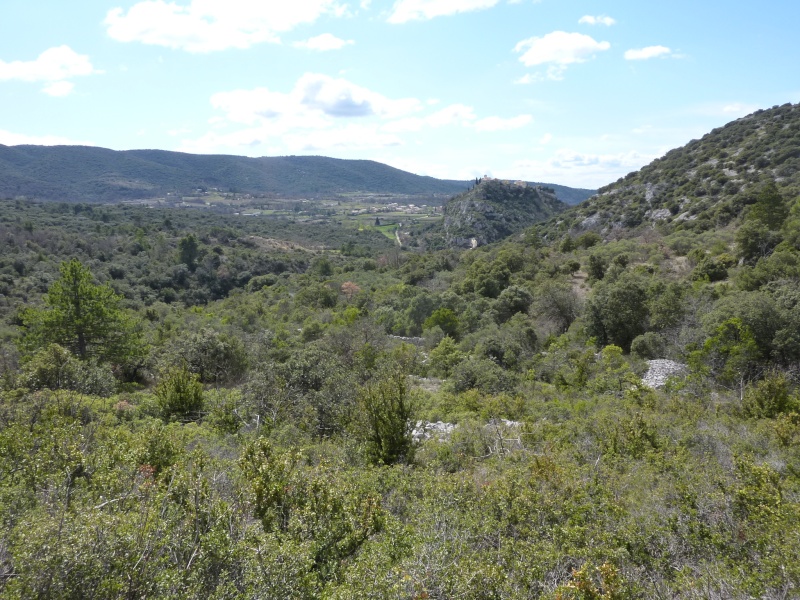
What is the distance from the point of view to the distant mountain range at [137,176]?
382 ft

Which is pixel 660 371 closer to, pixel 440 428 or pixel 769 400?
pixel 769 400

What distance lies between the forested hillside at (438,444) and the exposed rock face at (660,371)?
165 mm

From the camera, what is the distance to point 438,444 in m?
11.6

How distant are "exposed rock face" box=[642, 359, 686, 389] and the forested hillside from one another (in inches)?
6.5

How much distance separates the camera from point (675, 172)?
5806cm

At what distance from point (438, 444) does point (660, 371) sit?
34.5 ft

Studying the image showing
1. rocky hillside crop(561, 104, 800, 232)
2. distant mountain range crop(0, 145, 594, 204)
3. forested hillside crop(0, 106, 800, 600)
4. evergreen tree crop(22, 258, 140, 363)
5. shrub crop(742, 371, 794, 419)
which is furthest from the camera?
distant mountain range crop(0, 145, 594, 204)

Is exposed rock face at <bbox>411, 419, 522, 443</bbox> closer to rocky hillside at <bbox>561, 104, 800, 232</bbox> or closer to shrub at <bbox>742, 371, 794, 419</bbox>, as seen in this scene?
shrub at <bbox>742, 371, 794, 419</bbox>

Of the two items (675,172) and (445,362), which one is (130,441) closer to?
(445,362)

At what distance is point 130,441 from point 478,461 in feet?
23.9

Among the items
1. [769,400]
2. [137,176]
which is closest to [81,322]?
[769,400]

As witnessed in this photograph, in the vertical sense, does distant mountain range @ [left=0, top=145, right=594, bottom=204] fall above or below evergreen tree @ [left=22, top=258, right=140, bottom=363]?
above

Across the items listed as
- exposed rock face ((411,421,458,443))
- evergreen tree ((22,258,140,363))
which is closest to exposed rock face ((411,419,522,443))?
exposed rock face ((411,421,458,443))

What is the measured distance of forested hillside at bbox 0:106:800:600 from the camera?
5.13 m
